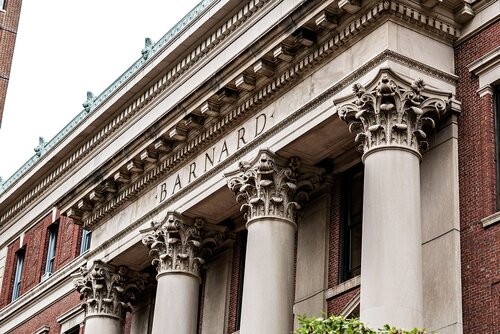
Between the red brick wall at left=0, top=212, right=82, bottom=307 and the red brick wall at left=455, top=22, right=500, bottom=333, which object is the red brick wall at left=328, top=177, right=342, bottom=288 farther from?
the red brick wall at left=0, top=212, right=82, bottom=307

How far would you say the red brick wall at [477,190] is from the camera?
25.9m

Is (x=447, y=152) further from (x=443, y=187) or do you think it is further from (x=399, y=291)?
(x=399, y=291)

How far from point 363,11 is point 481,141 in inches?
156

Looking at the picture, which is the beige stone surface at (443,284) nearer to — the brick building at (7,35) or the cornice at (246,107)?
the cornice at (246,107)

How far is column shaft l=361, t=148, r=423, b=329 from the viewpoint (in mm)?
25312

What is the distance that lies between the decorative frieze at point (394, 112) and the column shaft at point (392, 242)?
318 mm

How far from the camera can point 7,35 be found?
6234cm

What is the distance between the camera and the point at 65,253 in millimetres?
46344

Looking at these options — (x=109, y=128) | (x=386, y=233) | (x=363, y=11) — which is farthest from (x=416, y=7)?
(x=109, y=128)

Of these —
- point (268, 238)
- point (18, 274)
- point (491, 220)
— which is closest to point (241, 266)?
point (268, 238)

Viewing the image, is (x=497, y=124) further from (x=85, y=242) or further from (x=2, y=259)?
(x=2, y=259)

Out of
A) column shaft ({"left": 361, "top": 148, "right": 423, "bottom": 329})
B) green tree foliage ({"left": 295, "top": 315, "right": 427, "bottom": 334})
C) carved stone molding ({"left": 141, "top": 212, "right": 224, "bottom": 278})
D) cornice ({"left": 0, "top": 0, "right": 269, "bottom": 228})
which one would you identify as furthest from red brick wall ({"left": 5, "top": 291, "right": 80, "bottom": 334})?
green tree foliage ({"left": 295, "top": 315, "right": 427, "bottom": 334})

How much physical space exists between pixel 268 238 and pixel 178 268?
466 centimetres

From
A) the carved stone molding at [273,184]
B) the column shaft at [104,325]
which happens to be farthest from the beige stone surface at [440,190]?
the column shaft at [104,325]
